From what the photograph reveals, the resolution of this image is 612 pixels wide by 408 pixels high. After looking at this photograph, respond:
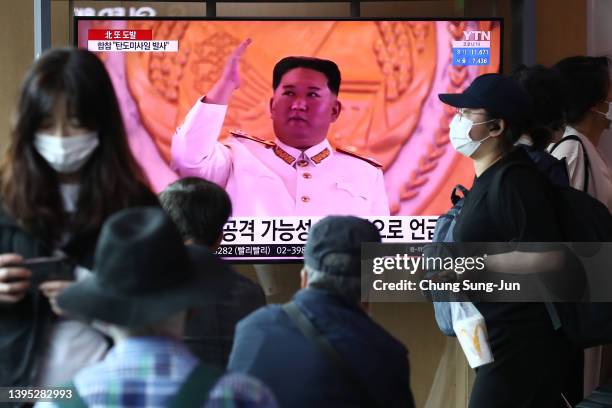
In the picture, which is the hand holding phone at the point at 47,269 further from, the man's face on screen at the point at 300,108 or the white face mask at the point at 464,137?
the man's face on screen at the point at 300,108

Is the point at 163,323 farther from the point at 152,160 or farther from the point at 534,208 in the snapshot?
the point at 152,160

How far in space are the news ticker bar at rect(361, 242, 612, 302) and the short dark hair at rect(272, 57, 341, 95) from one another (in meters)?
1.38

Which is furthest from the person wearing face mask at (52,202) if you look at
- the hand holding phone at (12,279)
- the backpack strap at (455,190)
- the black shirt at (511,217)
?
the backpack strap at (455,190)

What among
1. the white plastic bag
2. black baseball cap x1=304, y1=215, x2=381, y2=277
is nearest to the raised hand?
the white plastic bag

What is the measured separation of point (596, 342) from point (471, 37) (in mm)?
1731

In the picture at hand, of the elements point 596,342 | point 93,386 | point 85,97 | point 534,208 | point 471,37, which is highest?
point 471,37

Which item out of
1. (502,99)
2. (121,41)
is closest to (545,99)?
(502,99)

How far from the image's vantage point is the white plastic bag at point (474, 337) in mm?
2832

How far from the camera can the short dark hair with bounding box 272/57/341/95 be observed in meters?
4.17

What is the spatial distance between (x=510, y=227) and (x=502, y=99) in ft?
1.37

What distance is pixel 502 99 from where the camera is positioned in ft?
9.64

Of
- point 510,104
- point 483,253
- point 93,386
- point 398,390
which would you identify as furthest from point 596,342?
point 93,386

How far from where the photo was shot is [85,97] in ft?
6.19

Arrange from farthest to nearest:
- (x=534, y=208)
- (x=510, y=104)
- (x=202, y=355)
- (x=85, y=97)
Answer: (x=510, y=104)
(x=534, y=208)
(x=202, y=355)
(x=85, y=97)
